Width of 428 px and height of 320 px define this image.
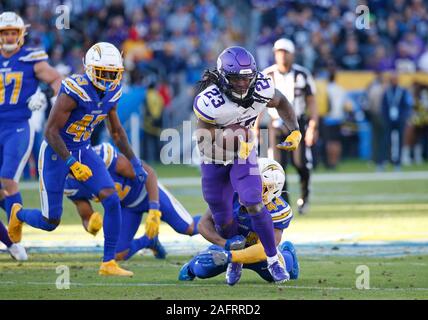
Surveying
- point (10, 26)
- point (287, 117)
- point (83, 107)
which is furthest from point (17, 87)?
point (287, 117)

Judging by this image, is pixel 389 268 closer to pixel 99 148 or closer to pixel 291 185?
pixel 99 148

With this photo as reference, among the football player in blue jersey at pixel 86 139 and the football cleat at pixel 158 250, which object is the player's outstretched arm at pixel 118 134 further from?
the football cleat at pixel 158 250

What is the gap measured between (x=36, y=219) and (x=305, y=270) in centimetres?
220

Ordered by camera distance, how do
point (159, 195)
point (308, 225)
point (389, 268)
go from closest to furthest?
point (389, 268)
point (159, 195)
point (308, 225)

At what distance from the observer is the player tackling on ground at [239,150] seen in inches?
286

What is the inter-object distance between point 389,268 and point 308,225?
3163 millimetres

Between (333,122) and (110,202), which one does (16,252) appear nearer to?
(110,202)

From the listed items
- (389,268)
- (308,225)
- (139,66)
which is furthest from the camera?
(139,66)

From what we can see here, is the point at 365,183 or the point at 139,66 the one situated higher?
the point at 139,66

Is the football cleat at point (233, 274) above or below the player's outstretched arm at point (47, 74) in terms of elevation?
below

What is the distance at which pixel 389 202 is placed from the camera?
45.0 feet

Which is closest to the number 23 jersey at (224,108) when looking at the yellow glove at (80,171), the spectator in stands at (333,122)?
the yellow glove at (80,171)

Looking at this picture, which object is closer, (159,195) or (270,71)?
(159,195)
